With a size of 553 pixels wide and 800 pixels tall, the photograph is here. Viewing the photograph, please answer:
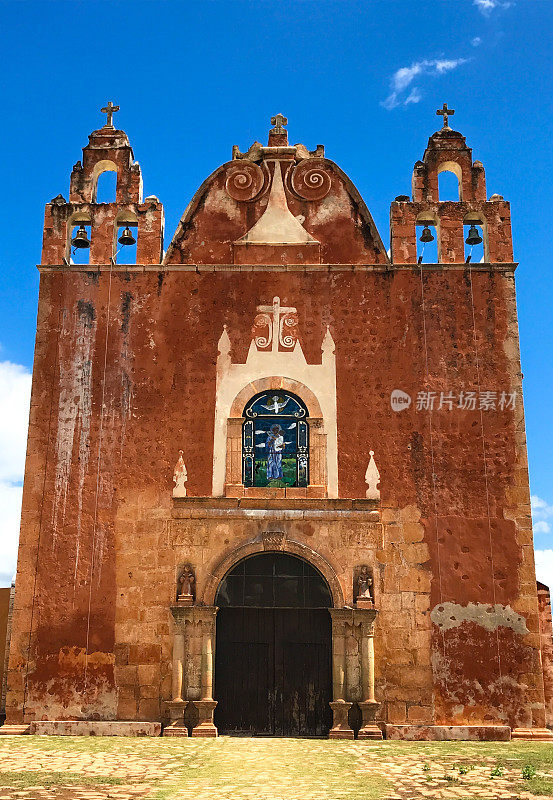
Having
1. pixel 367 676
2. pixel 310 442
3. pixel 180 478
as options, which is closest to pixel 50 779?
pixel 367 676

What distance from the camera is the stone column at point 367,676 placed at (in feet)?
43.0

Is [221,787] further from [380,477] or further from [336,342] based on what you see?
[336,342]

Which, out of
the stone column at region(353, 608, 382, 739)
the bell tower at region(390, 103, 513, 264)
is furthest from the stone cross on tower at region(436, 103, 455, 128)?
the stone column at region(353, 608, 382, 739)

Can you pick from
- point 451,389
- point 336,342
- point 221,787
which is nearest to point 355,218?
point 336,342

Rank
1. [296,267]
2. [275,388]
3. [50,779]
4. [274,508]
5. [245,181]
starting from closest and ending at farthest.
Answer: [50,779] < [274,508] < [275,388] < [296,267] < [245,181]

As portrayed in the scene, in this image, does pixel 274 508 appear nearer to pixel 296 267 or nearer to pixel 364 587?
pixel 364 587

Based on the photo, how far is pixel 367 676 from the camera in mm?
13336

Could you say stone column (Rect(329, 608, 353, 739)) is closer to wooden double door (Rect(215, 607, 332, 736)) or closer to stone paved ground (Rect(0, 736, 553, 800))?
wooden double door (Rect(215, 607, 332, 736))

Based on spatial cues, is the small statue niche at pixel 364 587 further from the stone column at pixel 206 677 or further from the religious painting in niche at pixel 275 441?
the stone column at pixel 206 677

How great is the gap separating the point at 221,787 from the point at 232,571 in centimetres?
Answer: 542

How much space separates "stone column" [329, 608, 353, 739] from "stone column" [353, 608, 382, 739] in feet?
0.62

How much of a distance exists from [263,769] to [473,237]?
9969 millimetres

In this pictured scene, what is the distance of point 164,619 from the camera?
13.7m

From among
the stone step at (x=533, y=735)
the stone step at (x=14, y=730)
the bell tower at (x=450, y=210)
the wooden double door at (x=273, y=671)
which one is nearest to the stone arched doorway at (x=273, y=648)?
the wooden double door at (x=273, y=671)
